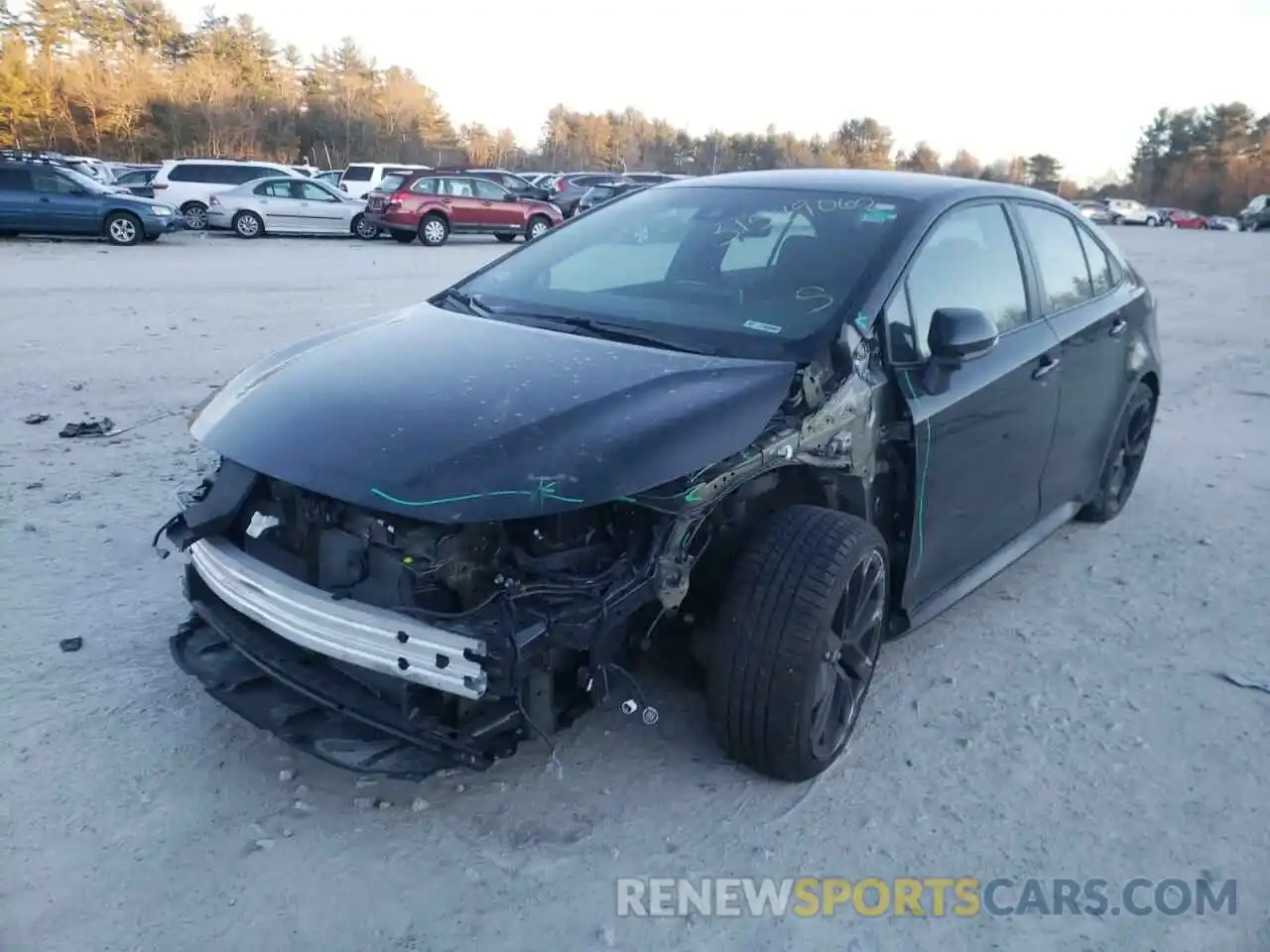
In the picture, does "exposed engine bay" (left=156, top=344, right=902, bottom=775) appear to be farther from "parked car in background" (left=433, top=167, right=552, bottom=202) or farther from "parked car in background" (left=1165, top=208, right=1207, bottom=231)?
"parked car in background" (left=1165, top=208, right=1207, bottom=231)

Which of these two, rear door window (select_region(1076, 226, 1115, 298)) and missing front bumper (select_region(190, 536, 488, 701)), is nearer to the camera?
missing front bumper (select_region(190, 536, 488, 701))

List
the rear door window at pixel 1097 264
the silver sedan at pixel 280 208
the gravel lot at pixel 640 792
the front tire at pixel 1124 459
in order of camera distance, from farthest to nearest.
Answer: the silver sedan at pixel 280 208 → the front tire at pixel 1124 459 → the rear door window at pixel 1097 264 → the gravel lot at pixel 640 792

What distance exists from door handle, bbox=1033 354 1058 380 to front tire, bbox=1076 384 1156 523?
1.13 m

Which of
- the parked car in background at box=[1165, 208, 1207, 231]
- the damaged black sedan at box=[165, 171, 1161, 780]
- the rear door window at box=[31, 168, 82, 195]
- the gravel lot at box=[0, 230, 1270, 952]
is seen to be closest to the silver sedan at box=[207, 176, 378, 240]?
the rear door window at box=[31, 168, 82, 195]

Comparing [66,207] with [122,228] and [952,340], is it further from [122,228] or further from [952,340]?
[952,340]

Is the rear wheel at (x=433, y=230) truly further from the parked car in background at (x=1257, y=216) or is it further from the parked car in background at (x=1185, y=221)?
the parked car in background at (x=1185, y=221)

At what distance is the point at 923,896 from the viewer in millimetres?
2537

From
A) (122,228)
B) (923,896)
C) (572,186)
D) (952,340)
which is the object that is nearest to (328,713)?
(923,896)

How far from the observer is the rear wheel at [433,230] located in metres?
21.5

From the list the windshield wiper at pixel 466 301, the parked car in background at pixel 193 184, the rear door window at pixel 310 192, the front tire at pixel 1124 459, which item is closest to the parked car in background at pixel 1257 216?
the rear door window at pixel 310 192

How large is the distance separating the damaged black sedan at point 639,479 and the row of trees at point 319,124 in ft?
179

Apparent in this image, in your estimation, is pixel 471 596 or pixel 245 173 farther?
pixel 245 173

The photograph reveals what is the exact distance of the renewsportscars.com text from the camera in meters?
2.48

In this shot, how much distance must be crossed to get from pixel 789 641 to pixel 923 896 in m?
0.72
